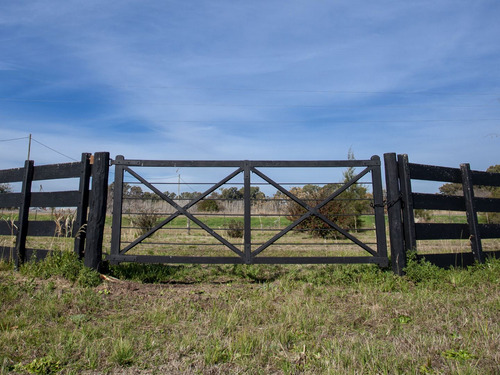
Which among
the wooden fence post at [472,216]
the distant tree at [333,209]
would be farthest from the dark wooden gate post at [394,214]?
the distant tree at [333,209]

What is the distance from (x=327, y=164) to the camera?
6246 mm

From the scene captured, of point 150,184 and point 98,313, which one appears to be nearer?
point 98,313

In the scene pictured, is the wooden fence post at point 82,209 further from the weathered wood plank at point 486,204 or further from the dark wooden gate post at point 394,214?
the weathered wood plank at point 486,204

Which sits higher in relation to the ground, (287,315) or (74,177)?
(74,177)

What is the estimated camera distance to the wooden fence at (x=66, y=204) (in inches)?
242

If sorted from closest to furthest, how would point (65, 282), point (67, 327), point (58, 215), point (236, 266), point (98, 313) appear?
point (67, 327) → point (98, 313) → point (65, 282) → point (58, 215) → point (236, 266)

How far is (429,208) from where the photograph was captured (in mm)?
6391

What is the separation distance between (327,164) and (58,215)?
4.77m

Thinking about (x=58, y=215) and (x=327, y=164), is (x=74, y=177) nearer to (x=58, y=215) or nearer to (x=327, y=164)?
(x=58, y=215)

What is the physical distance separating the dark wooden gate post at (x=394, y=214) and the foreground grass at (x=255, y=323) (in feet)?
0.80

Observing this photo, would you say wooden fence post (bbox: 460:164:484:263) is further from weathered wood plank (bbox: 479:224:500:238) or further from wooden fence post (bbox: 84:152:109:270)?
wooden fence post (bbox: 84:152:109:270)

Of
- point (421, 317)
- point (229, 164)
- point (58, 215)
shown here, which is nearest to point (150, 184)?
point (229, 164)

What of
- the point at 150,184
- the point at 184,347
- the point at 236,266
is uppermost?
the point at 150,184

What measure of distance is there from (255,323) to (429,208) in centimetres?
418
